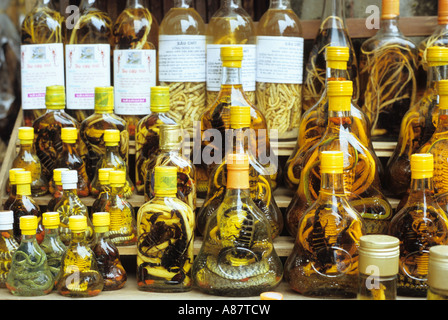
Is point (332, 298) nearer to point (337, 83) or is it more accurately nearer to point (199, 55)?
point (337, 83)

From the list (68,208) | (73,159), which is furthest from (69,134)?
(68,208)

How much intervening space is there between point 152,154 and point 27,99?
38 cm

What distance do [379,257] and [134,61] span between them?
825 mm

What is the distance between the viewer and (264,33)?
5.11 ft

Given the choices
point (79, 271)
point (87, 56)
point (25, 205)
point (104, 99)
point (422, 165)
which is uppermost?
point (87, 56)

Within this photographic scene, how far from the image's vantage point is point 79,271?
1239mm

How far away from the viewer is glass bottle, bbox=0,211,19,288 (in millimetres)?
1300

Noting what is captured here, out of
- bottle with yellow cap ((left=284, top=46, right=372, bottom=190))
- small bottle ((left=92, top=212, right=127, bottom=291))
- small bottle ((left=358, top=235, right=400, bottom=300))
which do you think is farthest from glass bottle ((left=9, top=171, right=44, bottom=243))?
small bottle ((left=358, top=235, right=400, bottom=300))

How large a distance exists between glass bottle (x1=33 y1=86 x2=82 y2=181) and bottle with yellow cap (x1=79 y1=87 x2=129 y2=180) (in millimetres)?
49

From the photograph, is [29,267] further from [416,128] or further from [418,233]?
[416,128]

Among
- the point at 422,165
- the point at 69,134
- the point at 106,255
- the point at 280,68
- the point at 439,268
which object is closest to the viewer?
the point at 439,268

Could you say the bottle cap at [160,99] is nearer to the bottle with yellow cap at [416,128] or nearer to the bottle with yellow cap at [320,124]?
the bottle with yellow cap at [320,124]

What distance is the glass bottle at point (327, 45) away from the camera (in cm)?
156

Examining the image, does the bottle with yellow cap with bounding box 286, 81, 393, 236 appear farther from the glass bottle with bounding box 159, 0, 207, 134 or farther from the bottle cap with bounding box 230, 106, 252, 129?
the glass bottle with bounding box 159, 0, 207, 134
